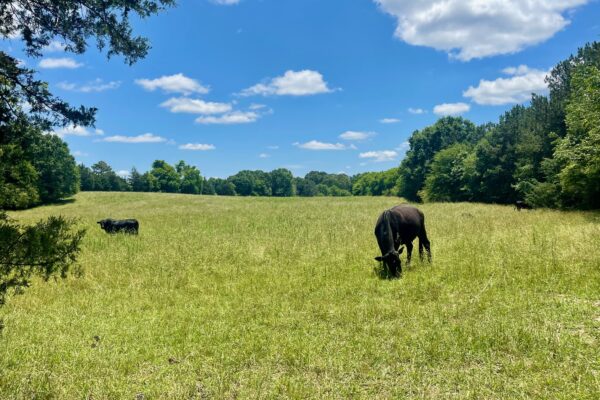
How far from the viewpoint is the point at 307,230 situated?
19047 mm

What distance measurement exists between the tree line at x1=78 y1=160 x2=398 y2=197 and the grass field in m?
86.7

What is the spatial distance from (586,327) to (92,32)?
28.7 feet

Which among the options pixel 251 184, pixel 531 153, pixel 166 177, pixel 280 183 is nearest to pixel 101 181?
pixel 166 177

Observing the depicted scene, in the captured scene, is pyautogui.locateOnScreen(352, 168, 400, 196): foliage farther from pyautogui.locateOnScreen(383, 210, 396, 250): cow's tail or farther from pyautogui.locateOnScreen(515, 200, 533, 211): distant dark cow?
pyautogui.locateOnScreen(383, 210, 396, 250): cow's tail

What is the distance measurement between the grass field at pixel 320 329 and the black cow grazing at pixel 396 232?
0.57 meters

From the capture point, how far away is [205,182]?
5620 inches

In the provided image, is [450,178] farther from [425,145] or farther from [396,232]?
[396,232]

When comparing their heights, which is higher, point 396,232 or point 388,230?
point 388,230

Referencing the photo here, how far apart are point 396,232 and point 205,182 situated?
455 ft

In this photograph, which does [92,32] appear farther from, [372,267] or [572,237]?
[572,237]

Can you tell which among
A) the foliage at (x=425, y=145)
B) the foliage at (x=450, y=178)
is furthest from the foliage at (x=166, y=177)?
the foliage at (x=450, y=178)

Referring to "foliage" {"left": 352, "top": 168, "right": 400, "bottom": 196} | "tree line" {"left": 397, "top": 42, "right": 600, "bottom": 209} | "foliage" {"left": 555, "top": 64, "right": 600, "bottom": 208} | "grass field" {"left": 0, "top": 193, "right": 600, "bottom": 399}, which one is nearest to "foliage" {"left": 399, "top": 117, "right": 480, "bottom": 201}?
"tree line" {"left": 397, "top": 42, "right": 600, "bottom": 209}

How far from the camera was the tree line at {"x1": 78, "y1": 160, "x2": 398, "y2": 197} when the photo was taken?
116 m

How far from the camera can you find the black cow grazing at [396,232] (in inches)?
375
